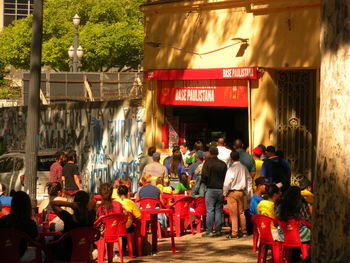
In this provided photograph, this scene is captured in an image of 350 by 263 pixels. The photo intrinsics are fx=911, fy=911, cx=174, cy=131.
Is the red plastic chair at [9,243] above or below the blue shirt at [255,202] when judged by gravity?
below

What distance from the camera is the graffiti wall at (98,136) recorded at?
25.9m

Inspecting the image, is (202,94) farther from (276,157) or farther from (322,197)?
(322,197)

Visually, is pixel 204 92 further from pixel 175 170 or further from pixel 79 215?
pixel 79 215

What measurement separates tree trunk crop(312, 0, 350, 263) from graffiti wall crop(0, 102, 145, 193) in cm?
1694

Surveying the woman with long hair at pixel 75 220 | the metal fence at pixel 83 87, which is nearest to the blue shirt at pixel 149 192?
the woman with long hair at pixel 75 220

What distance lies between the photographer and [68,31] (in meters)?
67.7

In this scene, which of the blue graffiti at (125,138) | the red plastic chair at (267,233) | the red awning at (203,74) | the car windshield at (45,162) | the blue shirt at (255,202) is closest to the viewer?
the red plastic chair at (267,233)

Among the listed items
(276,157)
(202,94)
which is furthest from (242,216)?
(202,94)

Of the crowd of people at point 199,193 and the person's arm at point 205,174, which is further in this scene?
the person's arm at point 205,174

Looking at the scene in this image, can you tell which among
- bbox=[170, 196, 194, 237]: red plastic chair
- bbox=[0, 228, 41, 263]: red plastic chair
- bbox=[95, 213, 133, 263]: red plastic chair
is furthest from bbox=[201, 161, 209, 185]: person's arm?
bbox=[0, 228, 41, 263]: red plastic chair

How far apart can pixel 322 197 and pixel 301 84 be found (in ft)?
39.6

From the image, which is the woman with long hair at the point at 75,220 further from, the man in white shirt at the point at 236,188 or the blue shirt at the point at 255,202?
the man in white shirt at the point at 236,188

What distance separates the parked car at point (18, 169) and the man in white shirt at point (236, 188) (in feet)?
26.2

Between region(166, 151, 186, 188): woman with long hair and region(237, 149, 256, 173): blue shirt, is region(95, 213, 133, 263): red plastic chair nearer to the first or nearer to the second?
region(237, 149, 256, 173): blue shirt
